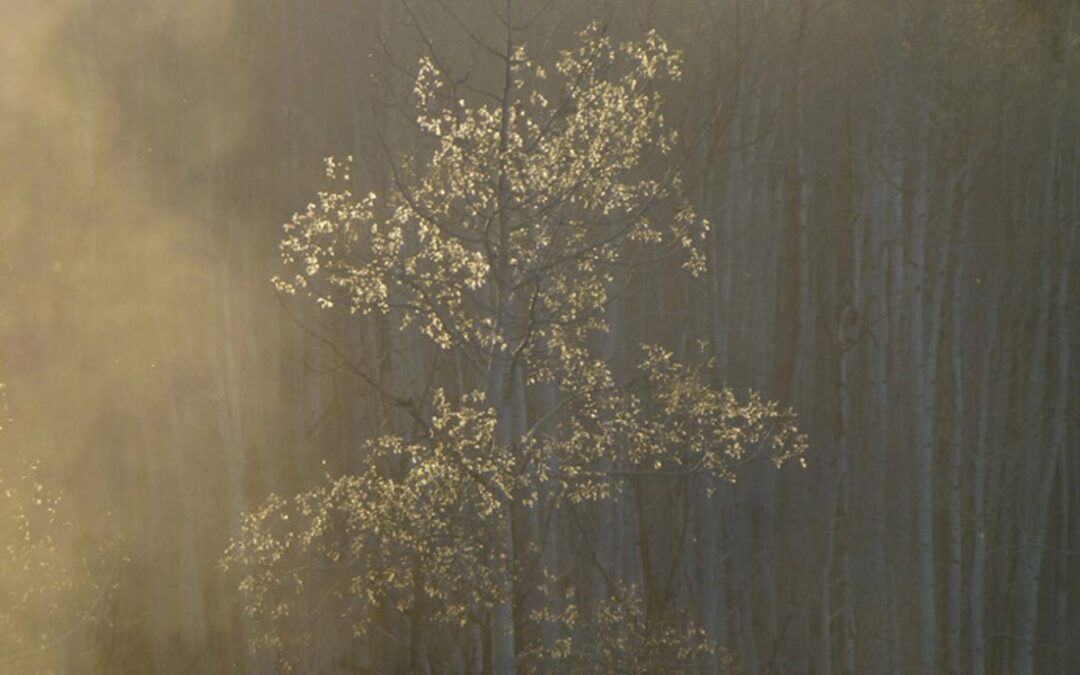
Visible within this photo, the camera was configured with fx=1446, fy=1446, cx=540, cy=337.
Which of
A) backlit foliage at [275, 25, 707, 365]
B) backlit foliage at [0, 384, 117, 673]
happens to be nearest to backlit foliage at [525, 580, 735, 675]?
backlit foliage at [275, 25, 707, 365]

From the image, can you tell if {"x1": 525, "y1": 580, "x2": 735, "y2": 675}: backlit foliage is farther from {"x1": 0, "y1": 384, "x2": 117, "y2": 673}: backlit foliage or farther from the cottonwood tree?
{"x1": 0, "y1": 384, "x2": 117, "y2": 673}: backlit foliage

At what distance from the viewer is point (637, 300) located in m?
22.6

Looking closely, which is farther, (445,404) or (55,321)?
(55,321)

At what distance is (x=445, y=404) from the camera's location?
9930mm

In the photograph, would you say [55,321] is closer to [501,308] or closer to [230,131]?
[230,131]

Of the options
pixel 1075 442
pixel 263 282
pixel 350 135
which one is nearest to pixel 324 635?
pixel 263 282

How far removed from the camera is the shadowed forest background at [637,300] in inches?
745

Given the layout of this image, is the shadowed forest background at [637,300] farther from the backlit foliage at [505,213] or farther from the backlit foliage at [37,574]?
the backlit foliage at [505,213]

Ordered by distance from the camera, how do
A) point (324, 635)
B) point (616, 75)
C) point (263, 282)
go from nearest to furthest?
point (324, 635) < point (616, 75) < point (263, 282)

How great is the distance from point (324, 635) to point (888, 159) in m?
10.1

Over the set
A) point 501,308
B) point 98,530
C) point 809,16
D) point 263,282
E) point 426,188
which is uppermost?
point 809,16

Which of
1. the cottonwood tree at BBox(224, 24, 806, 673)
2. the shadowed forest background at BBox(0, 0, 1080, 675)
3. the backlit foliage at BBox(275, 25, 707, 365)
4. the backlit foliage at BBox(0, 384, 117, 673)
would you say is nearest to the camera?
the cottonwood tree at BBox(224, 24, 806, 673)

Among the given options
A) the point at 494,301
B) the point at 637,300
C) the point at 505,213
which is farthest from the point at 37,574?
the point at 637,300

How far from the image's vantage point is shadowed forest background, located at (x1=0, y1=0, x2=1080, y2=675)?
1892 cm
